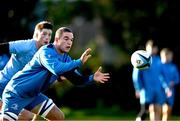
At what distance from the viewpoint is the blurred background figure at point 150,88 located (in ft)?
57.3

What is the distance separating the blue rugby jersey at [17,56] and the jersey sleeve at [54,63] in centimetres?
137

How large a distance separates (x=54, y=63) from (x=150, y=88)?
8065 mm

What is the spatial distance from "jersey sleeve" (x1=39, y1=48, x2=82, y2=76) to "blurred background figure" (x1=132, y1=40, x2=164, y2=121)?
7.05 m

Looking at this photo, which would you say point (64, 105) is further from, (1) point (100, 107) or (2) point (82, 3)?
(2) point (82, 3)

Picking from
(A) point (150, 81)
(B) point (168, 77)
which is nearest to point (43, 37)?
(A) point (150, 81)

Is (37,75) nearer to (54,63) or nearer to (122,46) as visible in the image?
(54,63)

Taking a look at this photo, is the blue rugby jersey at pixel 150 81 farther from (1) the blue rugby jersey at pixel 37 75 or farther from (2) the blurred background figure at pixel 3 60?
(1) the blue rugby jersey at pixel 37 75

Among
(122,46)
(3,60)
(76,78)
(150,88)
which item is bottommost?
(150,88)

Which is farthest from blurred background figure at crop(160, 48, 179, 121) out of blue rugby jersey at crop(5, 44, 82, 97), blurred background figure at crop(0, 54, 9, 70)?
blue rugby jersey at crop(5, 44, 82, 97)

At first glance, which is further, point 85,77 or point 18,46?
point 18,46

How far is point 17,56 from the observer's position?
1195cm

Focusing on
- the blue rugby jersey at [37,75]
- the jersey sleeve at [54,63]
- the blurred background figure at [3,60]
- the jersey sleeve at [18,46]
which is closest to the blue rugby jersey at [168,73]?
the blurred background figure at [3,60]

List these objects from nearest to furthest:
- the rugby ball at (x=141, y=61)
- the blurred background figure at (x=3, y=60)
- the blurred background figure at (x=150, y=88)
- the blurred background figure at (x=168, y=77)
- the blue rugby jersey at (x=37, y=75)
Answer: the blue rugby jersey at (x=37, y=75) < the rugby ball at (x=141, y=61) < the blurred background figure at (x=3, y=60) < the blurred background figure at (x=150, y=88) < the blurred background figure at (x=168, y=77)

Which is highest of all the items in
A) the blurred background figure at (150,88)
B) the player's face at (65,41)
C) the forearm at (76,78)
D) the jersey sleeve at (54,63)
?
the player's face at (65,41)
